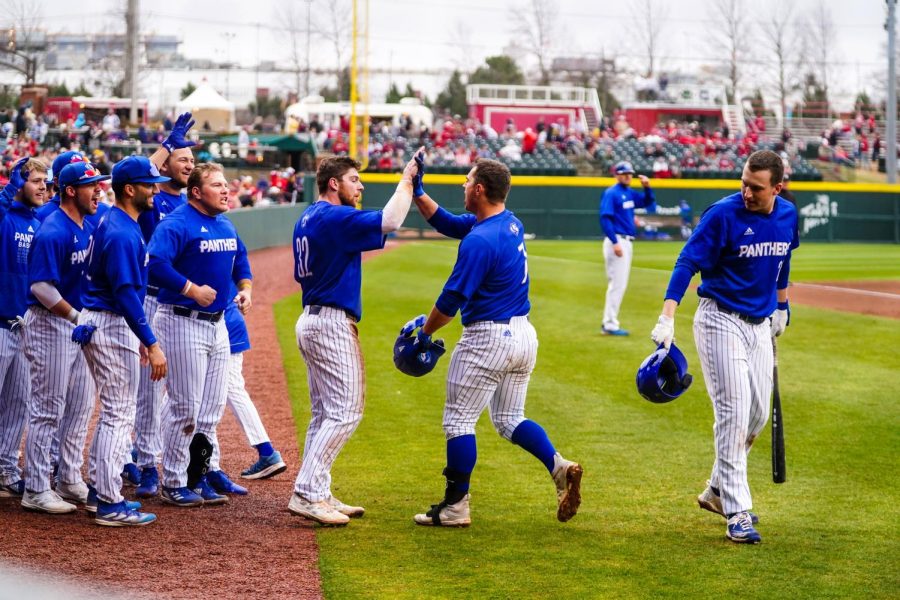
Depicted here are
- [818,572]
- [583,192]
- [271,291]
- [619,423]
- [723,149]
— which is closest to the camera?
[818,572]

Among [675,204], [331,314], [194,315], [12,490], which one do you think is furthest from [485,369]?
[675,204]

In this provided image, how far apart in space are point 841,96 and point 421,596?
7074 cm

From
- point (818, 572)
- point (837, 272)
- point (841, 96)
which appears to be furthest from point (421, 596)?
point (841, 96)

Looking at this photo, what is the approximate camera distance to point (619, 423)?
930 centimetres

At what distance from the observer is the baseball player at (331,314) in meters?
6.19

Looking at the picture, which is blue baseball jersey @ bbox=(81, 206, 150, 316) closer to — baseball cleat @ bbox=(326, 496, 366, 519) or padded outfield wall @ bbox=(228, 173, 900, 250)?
baseball cleat @ bbox=(326, 496, 366, 519)

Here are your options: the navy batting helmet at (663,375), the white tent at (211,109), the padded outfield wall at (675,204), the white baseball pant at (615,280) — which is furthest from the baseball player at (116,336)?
the white tent at (211,109)

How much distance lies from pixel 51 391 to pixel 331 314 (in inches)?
67.3

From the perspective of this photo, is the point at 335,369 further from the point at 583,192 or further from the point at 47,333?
the point at 583,192

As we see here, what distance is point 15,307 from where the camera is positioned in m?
6.82

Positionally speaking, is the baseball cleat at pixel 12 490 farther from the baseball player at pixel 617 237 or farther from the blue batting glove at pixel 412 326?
the baseball player at pixel 617 237

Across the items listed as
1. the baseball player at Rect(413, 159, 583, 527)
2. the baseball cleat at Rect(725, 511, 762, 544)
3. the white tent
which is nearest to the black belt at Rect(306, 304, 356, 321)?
the baseball player at Rect(413, 159, 583, 527)

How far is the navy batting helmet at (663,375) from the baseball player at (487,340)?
2.02ft

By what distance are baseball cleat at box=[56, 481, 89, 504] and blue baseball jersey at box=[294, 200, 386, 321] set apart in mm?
1800
